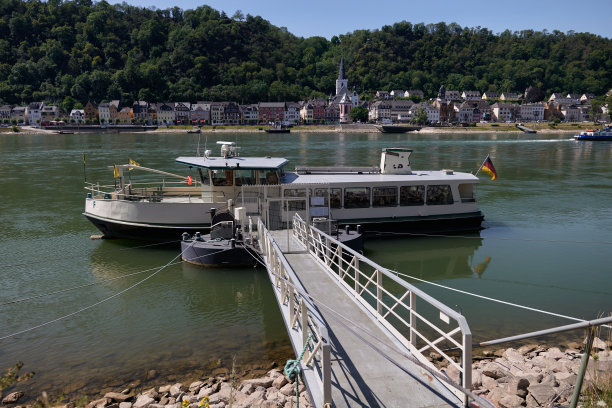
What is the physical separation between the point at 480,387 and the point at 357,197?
1261 cm

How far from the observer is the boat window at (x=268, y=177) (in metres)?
19.9

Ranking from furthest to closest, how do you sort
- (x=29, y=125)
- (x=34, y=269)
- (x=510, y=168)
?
(x=29, y=125) < (x=510, y=168) < (x=34, y=269)

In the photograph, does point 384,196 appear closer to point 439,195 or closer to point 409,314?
point 439,195

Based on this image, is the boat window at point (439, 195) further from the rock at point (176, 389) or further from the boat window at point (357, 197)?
the rock at point (176, 389)

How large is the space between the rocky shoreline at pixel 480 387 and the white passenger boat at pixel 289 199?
359 inches

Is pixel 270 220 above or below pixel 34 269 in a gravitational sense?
above

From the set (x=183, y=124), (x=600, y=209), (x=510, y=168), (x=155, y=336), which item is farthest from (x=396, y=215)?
(x=183, y=124)

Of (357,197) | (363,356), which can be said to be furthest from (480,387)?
(357,197)

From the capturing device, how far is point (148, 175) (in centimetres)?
4472

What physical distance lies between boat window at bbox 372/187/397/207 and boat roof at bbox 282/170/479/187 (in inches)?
17.0

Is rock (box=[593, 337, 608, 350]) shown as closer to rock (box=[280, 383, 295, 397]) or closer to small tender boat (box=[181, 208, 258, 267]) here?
rock (box=[280, 383, 295, 397])

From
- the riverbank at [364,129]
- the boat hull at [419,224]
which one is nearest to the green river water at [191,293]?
the boat hull at [419,224]

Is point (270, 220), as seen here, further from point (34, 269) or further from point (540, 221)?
point (540, 221)

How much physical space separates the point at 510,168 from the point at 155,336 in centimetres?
5148
